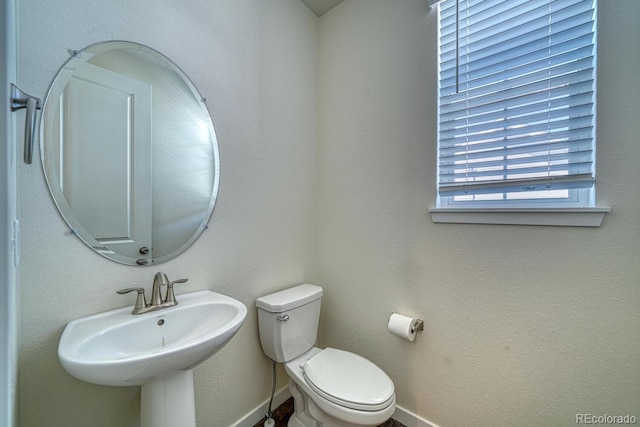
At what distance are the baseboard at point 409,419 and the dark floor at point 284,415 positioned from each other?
0.02 metres

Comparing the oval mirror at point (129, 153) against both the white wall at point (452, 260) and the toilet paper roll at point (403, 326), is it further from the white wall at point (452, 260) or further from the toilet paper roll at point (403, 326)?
the toilet paper roll at point (403, 326)

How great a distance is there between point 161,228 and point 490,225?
4.83ft

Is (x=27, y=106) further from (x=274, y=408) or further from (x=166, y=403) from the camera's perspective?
(x=274, y=408)

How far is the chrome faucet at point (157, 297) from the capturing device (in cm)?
95

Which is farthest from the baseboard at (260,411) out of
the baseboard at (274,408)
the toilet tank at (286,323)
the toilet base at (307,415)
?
the toilet tank at (286,323)

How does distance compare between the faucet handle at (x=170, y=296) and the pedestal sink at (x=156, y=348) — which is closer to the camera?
the pedestal sink at (x=156, y=348)

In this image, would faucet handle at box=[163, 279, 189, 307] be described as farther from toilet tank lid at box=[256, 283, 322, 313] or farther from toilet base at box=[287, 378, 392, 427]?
toilet base at box=[287, 378, 392, 427]

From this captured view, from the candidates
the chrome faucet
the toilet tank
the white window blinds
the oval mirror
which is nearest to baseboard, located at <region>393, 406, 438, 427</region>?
the toilet tank

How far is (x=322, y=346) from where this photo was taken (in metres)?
1.79

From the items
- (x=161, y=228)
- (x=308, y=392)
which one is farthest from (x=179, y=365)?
(x=308, y=392)

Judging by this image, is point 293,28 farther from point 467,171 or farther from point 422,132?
point 467,171

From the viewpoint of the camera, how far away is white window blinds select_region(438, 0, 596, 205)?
0.97 meters

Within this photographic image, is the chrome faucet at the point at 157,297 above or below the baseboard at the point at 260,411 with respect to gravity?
above

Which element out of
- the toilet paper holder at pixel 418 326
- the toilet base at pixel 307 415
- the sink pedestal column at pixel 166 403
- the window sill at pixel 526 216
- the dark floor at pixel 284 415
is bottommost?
the dark floor at pixel 284 415
